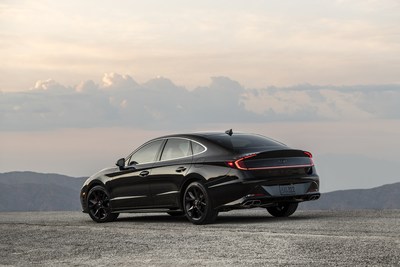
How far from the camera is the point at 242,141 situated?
14.6 meters

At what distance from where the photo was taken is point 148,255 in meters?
10.4

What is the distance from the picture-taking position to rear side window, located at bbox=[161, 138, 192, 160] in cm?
1489

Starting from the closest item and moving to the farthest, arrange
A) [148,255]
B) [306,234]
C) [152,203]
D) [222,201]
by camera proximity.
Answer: [148,255] → [306,234] → [222,201] → [152,203]

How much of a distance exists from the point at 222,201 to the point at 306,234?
7.93ft

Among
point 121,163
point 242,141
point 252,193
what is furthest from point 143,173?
point 252,193

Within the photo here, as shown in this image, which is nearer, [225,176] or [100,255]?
[100,255]

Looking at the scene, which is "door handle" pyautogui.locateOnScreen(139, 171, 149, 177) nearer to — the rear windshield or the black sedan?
the black sedan

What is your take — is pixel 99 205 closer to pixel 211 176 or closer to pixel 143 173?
pixel 143 173

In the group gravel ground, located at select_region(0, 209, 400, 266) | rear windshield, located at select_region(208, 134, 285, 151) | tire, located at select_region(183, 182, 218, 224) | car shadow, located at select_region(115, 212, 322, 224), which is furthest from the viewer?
car shadow, located at select_region(115, 212, 322, 224)

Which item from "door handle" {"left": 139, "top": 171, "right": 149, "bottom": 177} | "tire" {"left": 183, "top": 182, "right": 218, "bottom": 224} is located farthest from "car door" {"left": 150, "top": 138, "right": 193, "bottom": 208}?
"tire" {"left": 183, "top": 182, "right": 218, "bottom": 224}

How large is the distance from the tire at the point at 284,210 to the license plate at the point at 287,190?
4.00 feet

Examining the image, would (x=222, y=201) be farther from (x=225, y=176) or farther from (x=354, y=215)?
(x=354, y=215)

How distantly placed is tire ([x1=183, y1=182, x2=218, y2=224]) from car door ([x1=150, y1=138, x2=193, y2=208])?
29 cm

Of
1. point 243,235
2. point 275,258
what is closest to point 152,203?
point 243,235
